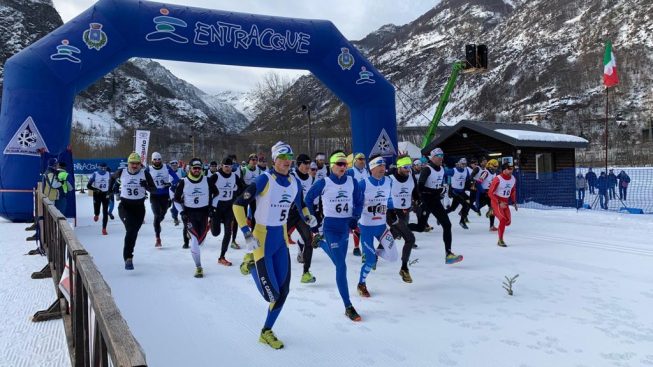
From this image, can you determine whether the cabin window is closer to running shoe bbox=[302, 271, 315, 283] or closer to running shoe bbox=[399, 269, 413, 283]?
running shoe bbox=[399, 269, 413, 283]

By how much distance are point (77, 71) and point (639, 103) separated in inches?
3736

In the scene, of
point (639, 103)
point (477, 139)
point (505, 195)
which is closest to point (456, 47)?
point (639, 103)

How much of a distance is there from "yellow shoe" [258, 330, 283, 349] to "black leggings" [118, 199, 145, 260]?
4.29 m

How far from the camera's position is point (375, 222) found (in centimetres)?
640

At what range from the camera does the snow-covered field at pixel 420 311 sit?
432cm

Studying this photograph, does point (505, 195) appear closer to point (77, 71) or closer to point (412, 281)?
point (412, 281)

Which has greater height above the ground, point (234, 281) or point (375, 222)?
point (375, 222)

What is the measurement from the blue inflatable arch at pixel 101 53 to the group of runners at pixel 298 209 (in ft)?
11.9

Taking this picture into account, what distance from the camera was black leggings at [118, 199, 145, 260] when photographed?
7902mm

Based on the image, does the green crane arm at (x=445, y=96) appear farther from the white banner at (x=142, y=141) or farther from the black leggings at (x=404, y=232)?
the black leggings at (x=404, y=232)

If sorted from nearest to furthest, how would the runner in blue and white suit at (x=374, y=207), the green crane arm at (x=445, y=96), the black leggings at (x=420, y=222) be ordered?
the runner in blue and white suit at (x=374, y=207) < the black leggings at (x=420, y=222) < the green crane arm at (x=445, y=96)

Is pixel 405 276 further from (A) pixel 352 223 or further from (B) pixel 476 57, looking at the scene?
(B) pixel 476 57

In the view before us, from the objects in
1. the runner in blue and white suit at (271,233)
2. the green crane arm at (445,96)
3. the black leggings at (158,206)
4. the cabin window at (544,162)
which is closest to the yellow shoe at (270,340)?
the runner in blue and white suit at (271,233)

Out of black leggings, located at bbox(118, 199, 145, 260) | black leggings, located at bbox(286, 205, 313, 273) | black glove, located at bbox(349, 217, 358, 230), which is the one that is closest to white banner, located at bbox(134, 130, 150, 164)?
black leggings, located at bbox(118, 199, 145, 260)
